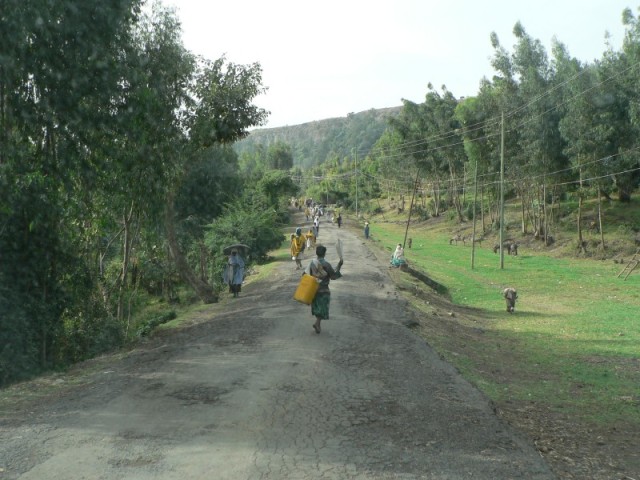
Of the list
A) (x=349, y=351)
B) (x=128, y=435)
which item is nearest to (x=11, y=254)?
(x=349, y=351)

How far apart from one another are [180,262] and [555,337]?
434 inches

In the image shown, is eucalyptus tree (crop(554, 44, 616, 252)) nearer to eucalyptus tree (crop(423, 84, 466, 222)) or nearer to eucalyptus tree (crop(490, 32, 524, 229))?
eucalyptus tree (crop(490, 32, 524, 229))

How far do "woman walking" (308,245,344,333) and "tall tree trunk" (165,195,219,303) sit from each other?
8158mm

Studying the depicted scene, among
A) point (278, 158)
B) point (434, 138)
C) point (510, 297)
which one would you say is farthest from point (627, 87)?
point (278, 158)

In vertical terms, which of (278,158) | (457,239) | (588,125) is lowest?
(457,239)

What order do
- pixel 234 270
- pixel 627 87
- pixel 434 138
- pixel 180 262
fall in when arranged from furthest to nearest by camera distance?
pixel 434 138, pixel 627 87, pixel 234 270, pixel 180 262

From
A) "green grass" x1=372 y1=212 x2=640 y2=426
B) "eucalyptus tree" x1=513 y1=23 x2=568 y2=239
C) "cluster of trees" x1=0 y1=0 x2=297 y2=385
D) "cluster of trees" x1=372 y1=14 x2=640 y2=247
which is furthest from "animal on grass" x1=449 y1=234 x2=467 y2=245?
"cluster of trees" x1=0 y1=0 x2=297 y2=385

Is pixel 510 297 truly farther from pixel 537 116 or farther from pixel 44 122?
pixel 537 116

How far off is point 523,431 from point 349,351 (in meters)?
3.83

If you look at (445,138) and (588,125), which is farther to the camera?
(445,138)

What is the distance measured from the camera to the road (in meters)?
5.89

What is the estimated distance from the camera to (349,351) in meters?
11.2

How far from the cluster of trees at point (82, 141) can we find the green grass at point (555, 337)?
24.3 feet

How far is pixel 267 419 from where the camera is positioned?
7195 mm
